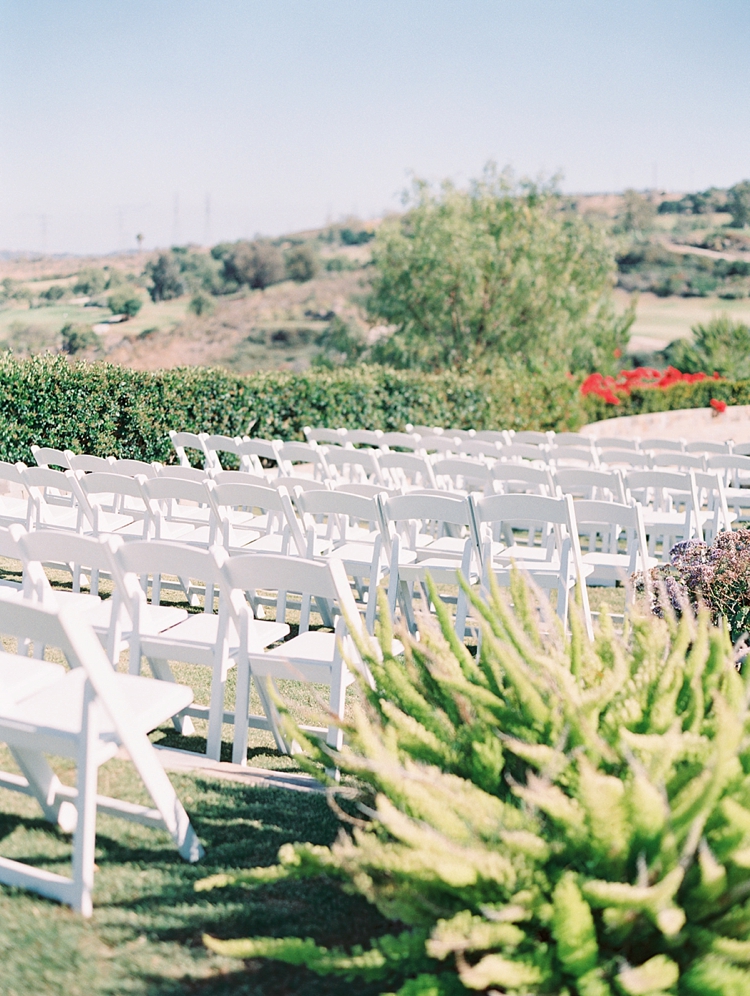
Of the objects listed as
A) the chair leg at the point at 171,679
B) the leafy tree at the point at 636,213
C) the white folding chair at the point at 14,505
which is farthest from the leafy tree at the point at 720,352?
the leafy tree at the point at 636,213

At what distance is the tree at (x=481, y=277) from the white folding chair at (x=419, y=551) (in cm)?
1593

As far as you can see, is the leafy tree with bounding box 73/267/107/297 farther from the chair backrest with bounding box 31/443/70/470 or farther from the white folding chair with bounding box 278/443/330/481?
the chair backrest with bounding box 31/443/70/470

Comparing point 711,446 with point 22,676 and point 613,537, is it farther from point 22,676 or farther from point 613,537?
point 22,676

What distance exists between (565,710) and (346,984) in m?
0.78

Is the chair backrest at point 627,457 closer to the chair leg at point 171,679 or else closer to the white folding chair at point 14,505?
the white folding chair at point 14,505

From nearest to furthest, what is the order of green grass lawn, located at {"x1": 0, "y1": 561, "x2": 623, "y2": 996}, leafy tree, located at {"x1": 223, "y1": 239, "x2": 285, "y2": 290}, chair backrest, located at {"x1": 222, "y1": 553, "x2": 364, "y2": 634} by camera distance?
green grass lawn, located at {"x1": 0, "y1": 561, "x2": 623, "y2": 996} < chair backrest, located at {"x1": 222, "y1": 553, "x2": 364, "y2": 634} < leafy tree, located at {"x1": 223, "y1": 239, "x2": 285, "y2": 290}

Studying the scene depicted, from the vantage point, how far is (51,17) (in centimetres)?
6688

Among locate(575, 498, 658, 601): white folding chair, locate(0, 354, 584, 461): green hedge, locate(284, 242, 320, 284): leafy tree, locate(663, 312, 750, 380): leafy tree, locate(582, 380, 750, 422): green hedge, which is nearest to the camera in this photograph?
locate(575, 498, 658, 601): white folding chair

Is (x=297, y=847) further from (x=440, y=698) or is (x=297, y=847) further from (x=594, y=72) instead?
(x=594, y=72)

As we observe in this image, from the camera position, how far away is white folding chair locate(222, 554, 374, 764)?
3131 mm

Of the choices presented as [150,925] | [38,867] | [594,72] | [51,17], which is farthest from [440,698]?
[594,72]

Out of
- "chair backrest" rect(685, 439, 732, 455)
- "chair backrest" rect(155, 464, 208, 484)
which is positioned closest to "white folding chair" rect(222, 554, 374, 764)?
"chair backrest" rect(155, 464, 208, 484)

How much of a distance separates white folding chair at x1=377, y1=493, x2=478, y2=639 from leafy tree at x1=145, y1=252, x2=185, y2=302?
53.8 metres

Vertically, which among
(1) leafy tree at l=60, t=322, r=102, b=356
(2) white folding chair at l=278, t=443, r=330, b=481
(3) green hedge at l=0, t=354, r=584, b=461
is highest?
(2) white folding chair at l=278, t=443, r=330, b=481
